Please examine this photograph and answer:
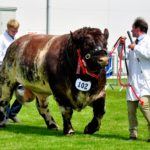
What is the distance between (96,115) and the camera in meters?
11.8

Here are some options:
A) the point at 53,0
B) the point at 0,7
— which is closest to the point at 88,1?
the point at 53,0

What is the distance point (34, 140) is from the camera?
1136cm

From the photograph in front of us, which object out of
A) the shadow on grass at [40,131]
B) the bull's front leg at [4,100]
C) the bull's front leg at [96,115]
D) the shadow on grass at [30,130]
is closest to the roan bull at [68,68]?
the bull's front leg at [96,115]

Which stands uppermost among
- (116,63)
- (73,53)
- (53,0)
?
(73,53)

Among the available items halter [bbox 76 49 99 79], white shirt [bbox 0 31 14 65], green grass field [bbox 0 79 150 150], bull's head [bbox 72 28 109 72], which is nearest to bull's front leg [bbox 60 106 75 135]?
green grass field [bbox 0 79 150 150]

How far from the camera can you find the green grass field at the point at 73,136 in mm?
10688

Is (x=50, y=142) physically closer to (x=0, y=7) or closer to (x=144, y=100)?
(x=144, y=100)

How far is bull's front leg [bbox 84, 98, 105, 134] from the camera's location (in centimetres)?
1169

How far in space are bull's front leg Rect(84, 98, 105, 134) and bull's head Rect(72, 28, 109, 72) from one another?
2.38ft

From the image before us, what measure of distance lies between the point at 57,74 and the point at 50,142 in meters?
1.22

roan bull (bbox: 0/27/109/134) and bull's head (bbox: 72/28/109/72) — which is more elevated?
bull's head (bbox: 72/28/109/72)

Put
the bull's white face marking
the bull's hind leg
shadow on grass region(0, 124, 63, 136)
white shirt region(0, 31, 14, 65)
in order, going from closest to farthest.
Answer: the bull's white face marking
shadow on grass region(0, 124, 63, 136)
the bull's hind leg
white shirt region(0, 31, 14, 65)

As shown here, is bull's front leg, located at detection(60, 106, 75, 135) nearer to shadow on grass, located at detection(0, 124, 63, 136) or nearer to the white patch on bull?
the white patch on bull

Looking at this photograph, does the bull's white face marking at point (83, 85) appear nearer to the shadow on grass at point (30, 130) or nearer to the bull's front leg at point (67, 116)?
the bull's front leg at point (67, 116)
